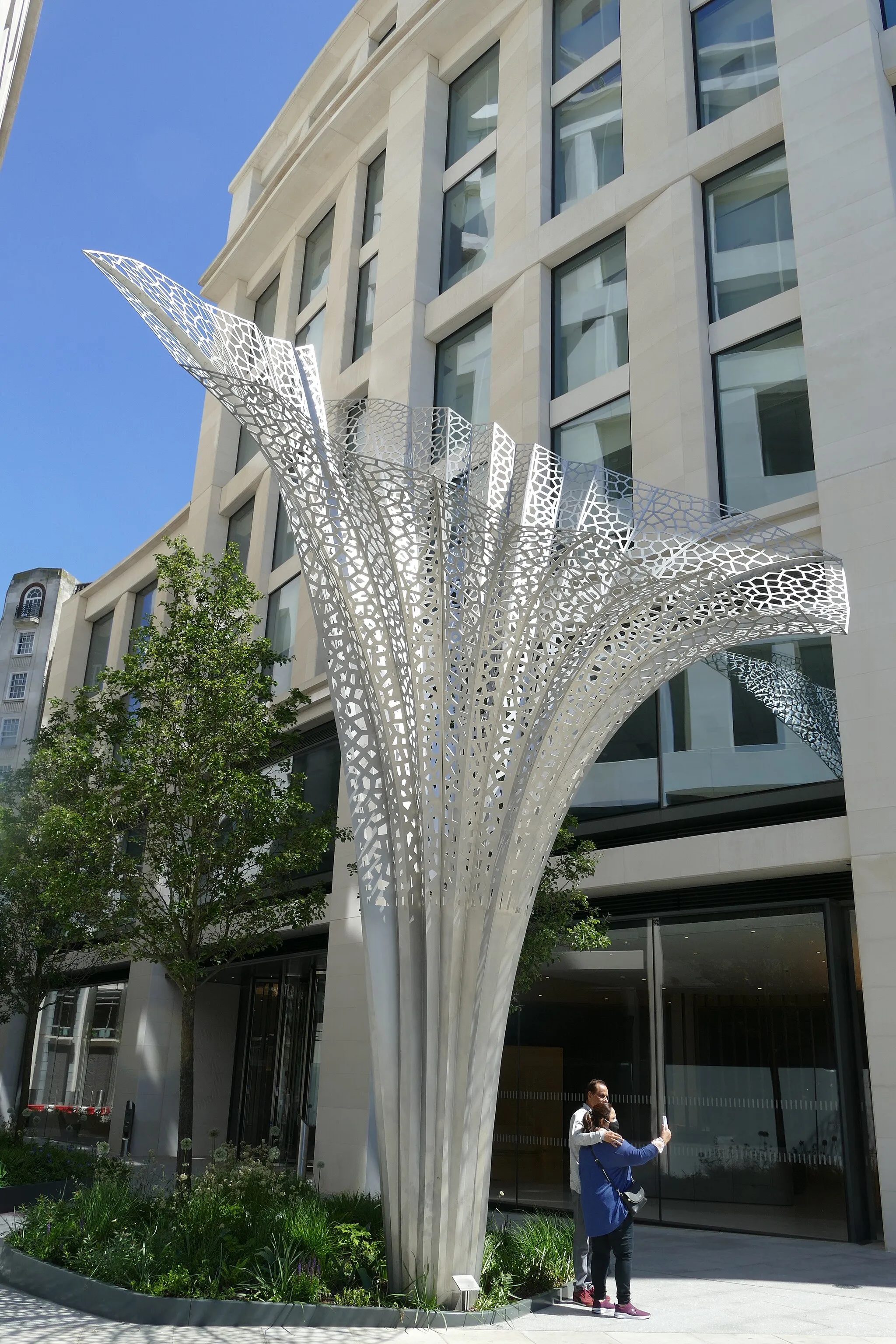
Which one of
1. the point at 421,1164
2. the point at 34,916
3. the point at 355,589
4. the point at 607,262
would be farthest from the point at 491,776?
the point at 34,916

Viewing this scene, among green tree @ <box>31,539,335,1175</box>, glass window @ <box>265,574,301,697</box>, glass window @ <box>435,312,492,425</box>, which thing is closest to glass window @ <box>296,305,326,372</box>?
glass window @ <box>435,312,492,425</box>

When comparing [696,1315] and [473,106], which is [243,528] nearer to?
[473,106]

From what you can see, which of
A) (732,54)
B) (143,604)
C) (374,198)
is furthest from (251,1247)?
(143,604)

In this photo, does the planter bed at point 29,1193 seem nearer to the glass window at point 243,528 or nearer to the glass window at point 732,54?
the glass window at point 243,528

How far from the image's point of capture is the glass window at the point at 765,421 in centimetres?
1448

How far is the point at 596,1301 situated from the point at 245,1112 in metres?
16.9

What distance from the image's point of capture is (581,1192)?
7.98 m

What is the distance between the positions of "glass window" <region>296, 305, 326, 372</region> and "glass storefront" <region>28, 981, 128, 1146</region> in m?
16.4

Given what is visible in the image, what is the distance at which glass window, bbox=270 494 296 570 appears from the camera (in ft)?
78.3

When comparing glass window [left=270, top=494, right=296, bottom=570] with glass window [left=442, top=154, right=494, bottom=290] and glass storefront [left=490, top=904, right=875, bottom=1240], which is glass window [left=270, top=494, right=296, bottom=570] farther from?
glass storefront [left=490, top=904, right=875, bottom=1240]

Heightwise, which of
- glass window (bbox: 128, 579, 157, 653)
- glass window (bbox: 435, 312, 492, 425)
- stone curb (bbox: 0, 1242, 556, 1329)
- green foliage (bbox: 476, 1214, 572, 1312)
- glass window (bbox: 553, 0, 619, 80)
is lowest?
stone curb (bbox: 0, 1242, 556, 1329)

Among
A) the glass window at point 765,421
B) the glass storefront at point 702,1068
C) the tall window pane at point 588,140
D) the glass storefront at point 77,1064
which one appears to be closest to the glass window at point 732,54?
the tall window pane at point 588,140

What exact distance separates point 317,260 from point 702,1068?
20.9 m

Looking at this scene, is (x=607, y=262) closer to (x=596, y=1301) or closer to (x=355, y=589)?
(x=355, y=589)
